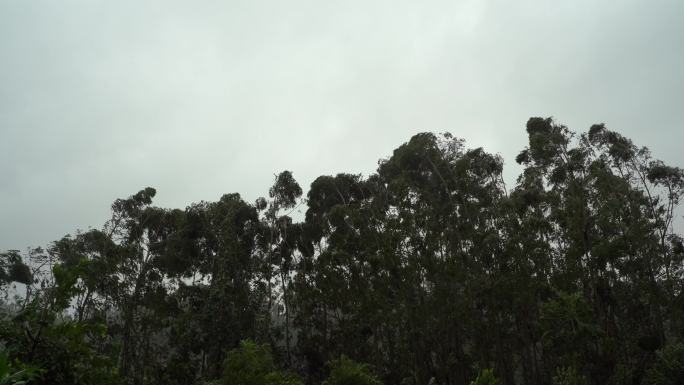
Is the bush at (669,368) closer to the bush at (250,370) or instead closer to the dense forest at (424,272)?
the dense forest at (424,272)

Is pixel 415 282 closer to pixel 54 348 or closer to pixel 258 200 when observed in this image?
pixel 258 200

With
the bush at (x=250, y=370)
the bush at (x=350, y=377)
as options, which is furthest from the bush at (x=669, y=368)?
the bush at (x=250, y=370)

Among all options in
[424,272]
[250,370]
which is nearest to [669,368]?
[424,272]

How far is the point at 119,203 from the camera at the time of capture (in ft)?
77.9

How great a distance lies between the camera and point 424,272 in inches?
714

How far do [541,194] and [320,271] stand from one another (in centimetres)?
1024

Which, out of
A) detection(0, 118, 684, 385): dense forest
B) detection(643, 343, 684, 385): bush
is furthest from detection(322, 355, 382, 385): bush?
detection(643, 343, 684, 385): bush

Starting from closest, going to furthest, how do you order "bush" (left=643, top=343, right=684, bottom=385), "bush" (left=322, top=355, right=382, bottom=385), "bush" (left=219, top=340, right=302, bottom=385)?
1. "bush" (left=219, top=340, right=302, bottom=385)
2. "bush" (left=322, top=355, right=382, bottom=385)
3. "bush" (left=643, top=343, right=684, bottom=385)

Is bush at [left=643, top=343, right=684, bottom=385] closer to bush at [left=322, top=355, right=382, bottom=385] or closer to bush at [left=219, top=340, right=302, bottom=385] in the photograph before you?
bush at [left=322, top=355, right=382, bottom=385]

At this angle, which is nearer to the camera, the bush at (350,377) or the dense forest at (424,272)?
the bush at (350,377)

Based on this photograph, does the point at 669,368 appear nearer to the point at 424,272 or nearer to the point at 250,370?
the point at 424,272

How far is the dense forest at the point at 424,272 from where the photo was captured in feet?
55.3

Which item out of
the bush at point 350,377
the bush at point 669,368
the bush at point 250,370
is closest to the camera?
the bush at point 250,370

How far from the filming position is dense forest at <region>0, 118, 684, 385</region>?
16.8 meters
